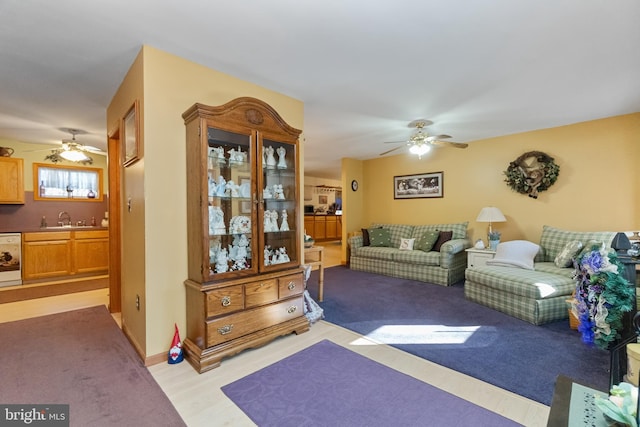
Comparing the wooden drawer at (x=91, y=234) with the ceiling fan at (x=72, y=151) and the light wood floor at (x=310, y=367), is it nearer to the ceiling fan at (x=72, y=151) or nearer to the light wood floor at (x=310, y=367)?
the ceiling fan at (x=72, y=151)

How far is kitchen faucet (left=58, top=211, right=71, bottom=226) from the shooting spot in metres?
5.30

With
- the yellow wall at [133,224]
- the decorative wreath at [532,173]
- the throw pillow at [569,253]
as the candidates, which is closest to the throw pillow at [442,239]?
the decorative wreath at [532,173]

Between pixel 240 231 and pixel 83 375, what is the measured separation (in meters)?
1.50

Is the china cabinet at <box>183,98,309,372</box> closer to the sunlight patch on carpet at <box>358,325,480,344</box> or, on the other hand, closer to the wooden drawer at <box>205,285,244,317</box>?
the wooden drawer at <box>205,285,244,317</box>

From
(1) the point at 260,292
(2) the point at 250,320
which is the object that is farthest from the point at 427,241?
(2) the point at 250,320

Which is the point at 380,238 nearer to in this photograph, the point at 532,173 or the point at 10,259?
the point at 532,173

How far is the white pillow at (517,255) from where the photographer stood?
3.60 meters

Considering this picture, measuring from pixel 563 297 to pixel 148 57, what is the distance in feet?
14.9

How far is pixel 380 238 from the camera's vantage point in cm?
571

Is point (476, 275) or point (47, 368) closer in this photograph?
point (47, 368)

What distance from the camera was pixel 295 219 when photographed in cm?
282

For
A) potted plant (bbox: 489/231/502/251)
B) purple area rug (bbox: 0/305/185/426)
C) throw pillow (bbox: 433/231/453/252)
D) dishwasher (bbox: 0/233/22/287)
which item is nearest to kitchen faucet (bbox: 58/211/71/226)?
dishwasher (bbox: 0/233/22/287)

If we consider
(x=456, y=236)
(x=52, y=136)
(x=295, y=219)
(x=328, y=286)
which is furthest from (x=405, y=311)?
(x=52, y=136)

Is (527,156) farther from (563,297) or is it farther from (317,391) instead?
(317,391)
